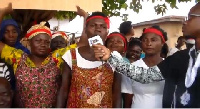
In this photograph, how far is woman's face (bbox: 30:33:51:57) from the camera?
3.60m

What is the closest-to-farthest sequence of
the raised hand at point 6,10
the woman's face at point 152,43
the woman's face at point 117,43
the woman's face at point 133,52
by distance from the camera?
the woman's face at point 152,43
the raised hand at point 6,10
the woman's face at point 117,43
the woman's face at point 133,52

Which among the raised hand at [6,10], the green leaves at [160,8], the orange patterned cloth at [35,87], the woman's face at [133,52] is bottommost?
the orange patterned cloth at [35,87]

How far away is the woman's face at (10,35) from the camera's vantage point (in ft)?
13.4

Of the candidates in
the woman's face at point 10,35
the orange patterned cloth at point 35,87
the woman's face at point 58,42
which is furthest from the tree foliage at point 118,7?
the orange patterned cloth at point 35,87

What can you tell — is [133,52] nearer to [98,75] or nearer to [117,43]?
[117,43]

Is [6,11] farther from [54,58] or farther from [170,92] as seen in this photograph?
[170,92]

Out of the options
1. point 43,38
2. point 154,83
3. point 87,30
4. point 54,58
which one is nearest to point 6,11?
point 43,38

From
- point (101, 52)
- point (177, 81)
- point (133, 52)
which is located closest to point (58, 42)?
point (133, 52)

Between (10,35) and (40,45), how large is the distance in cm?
66

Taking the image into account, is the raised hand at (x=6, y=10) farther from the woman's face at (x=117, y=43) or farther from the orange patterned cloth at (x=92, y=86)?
the woman's face at (x=117, y=43)

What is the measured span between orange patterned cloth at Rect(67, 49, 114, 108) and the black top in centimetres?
51

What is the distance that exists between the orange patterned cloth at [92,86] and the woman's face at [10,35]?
3.87 feet

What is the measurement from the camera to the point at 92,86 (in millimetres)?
3166

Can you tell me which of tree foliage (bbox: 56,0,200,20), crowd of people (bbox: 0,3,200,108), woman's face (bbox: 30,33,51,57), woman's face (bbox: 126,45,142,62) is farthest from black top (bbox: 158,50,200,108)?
tree foliage (bbox: 56,0,200,20)
